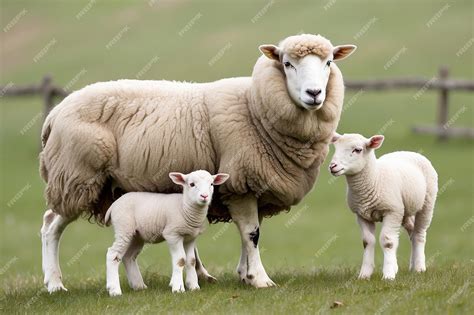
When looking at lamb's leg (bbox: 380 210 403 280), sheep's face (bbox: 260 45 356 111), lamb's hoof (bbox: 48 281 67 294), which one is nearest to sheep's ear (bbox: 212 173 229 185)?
sheep's face (bbox: 260 45 356 111)

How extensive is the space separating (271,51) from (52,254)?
3.09 m

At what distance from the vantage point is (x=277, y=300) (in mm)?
7605

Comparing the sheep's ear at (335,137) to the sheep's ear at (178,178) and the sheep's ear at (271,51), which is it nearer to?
the sheep's ear at (271,51)

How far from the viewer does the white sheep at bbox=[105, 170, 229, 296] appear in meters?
8.07

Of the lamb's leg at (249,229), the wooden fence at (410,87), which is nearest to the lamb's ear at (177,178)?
the lamb's leg at (249,229)

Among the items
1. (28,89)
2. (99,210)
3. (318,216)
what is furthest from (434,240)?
(28,89)

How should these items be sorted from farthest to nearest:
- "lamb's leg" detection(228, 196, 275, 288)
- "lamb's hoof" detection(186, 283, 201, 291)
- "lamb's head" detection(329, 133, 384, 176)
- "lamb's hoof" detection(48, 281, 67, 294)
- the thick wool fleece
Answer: "lamb's hoof" detection(48, 281, 67, 294)
"lamb's leg" detection(228, 196, 275, 288)
the thick wool fleece
"lamb's hoof" detection(186, 283, 201, 291)
"lamb's head" detection(329, 133, 384, 176)

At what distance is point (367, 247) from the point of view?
27.3 feet

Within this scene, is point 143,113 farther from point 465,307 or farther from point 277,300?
point 465,307

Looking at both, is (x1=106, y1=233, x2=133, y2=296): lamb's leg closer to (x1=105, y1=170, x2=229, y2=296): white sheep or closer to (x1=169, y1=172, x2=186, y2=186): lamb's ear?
(x1=105, y1=170, x2=229, y2=296): white sheep

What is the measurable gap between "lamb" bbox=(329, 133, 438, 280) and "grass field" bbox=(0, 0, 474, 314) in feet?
1.25

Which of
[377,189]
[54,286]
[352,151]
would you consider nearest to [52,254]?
[54,286]

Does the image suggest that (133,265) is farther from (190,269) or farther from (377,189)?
(377,189)

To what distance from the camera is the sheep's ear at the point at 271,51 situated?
8.35 metres
